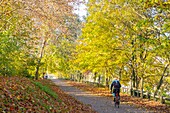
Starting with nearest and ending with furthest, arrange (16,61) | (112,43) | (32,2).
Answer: (32,2) < (16,61) < (112,43)

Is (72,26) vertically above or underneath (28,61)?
above

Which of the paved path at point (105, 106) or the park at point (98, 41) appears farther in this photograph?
the paved path at point (105, 106)

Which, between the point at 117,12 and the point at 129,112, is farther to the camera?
the point at 117,12

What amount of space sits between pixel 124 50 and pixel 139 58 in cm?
197

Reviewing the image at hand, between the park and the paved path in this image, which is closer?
the park

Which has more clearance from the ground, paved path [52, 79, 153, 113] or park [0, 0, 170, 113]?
park [0, 0, 170, 113]

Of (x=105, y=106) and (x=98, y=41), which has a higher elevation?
(x=98, y=41)

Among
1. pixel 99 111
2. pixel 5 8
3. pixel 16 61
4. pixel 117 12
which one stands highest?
pixel 117 12

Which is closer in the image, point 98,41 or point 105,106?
point 105,106

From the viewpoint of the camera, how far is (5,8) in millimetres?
13203

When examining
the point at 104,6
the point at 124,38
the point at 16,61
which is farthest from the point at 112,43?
the point at 16,61

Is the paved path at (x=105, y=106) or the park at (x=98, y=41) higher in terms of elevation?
the park at (x=98, y=41)

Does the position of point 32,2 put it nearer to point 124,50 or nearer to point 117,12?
point 117,12

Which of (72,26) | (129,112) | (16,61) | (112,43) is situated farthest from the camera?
(72,26)
